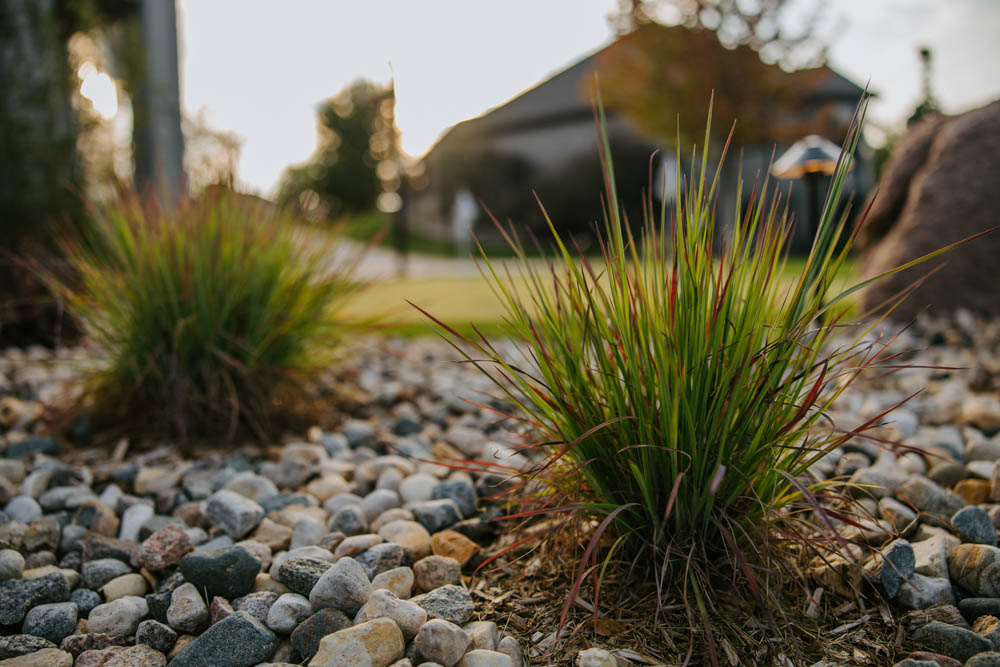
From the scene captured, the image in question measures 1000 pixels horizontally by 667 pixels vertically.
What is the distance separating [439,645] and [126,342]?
69.5 inches

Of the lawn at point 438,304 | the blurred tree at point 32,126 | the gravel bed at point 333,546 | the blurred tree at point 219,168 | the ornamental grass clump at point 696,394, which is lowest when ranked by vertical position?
the gravel bed at point 333,546

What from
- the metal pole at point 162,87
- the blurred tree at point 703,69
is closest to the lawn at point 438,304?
the metal pole at point 162,87

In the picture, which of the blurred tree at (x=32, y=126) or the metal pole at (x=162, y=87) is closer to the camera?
the blurred tree at (x=32, y=126)

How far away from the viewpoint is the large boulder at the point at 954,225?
186 inches

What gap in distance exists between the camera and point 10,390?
3145mm

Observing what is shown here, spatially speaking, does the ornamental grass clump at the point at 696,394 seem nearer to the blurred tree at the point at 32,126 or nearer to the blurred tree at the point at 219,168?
the blurred tree at the point at 219,168

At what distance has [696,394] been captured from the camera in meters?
1.30

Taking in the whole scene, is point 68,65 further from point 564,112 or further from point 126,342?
point 564,112

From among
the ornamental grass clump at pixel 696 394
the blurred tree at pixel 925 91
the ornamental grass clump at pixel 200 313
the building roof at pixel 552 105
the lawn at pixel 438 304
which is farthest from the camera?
the building roof at pixel 552 105

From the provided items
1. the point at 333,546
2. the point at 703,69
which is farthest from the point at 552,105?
the point at 333,546

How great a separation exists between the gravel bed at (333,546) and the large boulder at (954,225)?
233 centimetres

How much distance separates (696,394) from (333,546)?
0.94 m

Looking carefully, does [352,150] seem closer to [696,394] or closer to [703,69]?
[703,69]

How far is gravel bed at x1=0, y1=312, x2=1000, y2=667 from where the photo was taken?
4.34 feet
